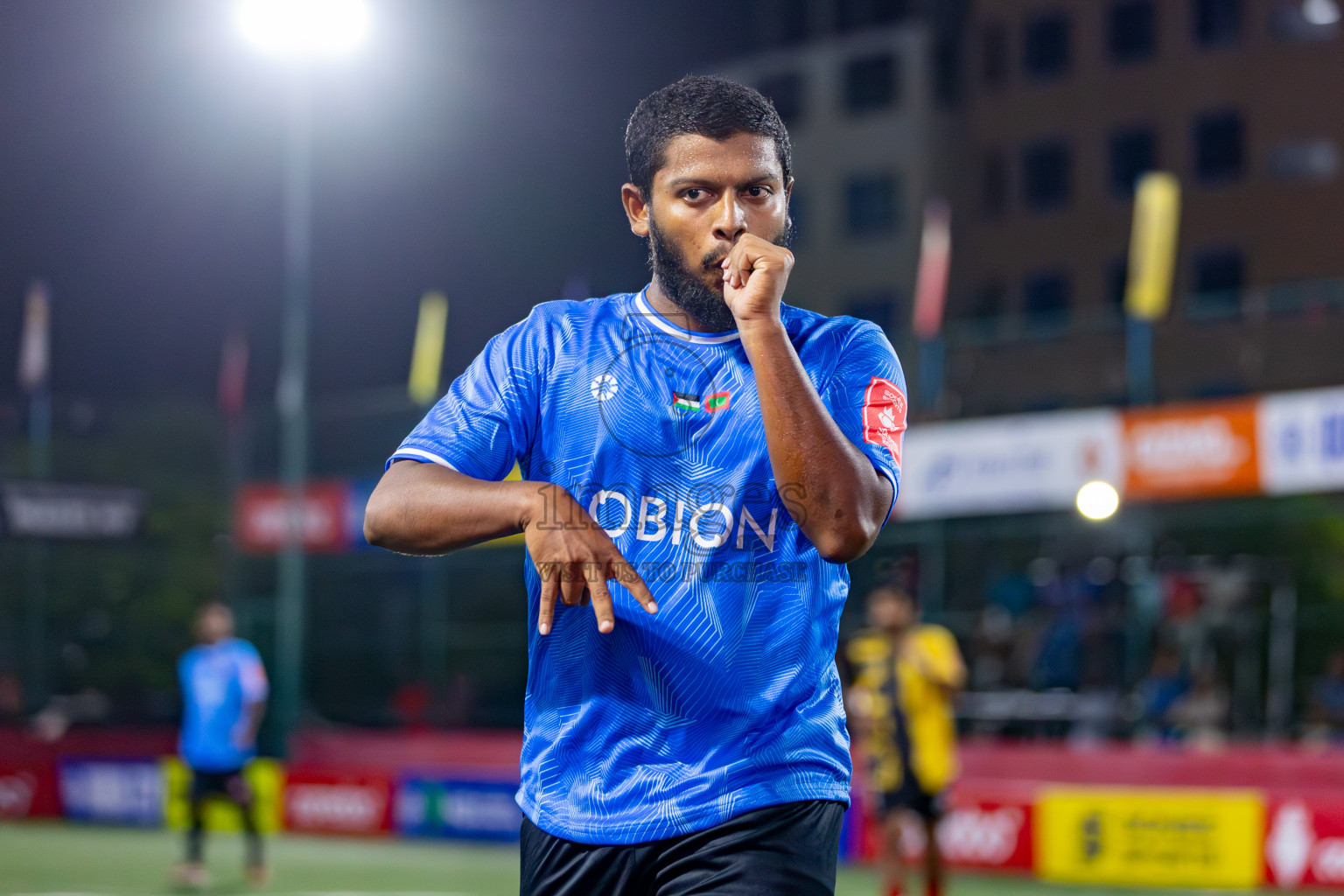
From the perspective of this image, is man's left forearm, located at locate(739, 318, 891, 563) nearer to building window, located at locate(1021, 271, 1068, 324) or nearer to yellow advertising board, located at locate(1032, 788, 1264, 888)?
yellow advertising board, located at locate(1032, 788, 1264, 888)

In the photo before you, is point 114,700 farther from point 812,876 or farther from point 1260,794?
point 812,876

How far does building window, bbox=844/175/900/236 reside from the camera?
46.4 metres

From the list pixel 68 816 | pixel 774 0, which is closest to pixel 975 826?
pixel 68 816

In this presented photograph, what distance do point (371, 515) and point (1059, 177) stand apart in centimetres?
4436

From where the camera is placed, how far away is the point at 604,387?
2623 mm

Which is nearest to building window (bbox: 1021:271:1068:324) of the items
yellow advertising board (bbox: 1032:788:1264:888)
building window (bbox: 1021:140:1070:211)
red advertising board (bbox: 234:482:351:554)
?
building window (bbox: 1021:140:1070:211)

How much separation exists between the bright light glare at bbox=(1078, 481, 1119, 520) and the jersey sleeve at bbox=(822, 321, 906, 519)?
11.6 m

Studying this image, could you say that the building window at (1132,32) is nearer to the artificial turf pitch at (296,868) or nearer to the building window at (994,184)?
the building window at (994,184)

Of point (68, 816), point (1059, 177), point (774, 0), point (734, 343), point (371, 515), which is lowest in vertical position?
point (68, 816)

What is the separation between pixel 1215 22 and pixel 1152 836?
34270 mm

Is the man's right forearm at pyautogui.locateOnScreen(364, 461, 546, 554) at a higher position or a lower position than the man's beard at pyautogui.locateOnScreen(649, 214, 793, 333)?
lower

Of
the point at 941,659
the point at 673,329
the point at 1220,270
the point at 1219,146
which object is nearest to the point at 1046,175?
the point at 1219,146

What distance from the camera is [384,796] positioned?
17.8 m

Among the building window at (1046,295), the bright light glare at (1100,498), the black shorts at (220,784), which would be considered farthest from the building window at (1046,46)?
the black shorts at (220,784)
